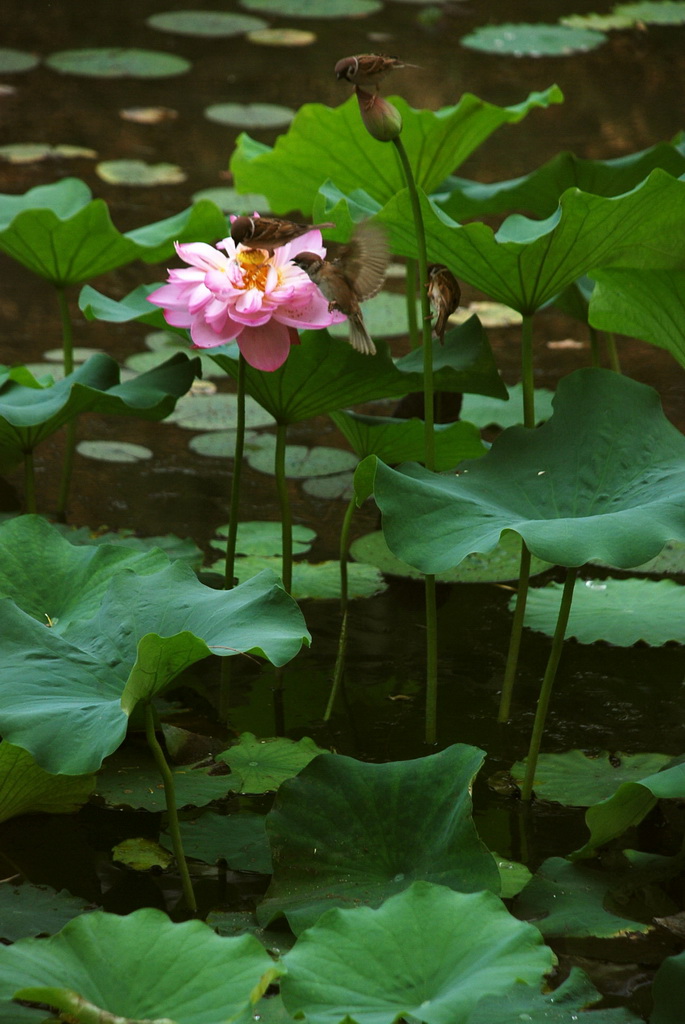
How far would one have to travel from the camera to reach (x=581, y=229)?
1.35 m

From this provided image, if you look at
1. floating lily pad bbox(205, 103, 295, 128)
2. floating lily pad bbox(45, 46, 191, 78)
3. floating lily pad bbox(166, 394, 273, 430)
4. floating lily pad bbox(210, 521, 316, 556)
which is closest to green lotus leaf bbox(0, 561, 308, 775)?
floating lily pad bbox(210, 521, 316, 556)

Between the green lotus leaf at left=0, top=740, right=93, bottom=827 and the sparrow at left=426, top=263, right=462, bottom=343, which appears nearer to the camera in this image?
the green lotus leaf at left=0, top=740, right=93, bottom=827

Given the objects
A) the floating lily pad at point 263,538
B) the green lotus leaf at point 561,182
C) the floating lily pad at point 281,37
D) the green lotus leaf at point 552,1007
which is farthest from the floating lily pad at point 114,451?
the floating lily pad at point 281,37

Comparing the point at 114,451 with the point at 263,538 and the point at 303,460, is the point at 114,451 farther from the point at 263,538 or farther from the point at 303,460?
the point at 263,538

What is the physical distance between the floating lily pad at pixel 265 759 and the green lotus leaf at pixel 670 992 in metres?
0.47

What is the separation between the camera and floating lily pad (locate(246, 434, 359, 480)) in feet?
7.28

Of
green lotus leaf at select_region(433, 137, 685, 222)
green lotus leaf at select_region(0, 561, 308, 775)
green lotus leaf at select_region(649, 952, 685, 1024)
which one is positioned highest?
green lotus leaf at select_region(433, 137, 685, 222)

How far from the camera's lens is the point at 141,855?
1236mm

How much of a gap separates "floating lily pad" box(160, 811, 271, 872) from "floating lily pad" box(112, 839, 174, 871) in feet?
0.04

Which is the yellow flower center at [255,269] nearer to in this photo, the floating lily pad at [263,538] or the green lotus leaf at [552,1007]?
the floating lily pad at [263,538]

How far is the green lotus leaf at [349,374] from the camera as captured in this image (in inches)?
57.6

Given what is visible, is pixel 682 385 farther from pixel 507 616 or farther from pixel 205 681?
pixel 205 681

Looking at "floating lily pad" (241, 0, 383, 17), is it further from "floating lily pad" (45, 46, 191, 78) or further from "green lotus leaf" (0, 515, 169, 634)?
"green lotus leaf" (0, 515, 169, 634)

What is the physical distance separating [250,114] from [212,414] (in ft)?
7.37
